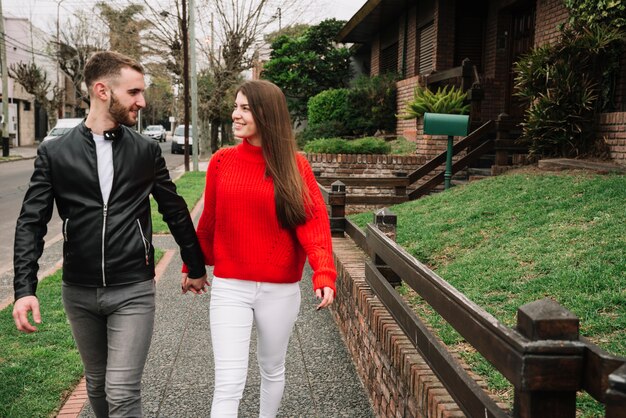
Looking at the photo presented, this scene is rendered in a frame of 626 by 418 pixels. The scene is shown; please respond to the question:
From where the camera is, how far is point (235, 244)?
3.32m

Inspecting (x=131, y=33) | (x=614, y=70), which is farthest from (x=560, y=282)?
(x=131, y=33)

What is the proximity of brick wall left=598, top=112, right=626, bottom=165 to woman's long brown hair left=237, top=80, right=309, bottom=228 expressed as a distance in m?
6.79

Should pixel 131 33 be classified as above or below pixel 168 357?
above

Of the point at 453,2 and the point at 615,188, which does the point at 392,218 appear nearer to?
the point at 615,188

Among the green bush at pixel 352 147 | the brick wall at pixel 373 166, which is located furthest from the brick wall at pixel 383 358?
the green bush at pixel 352 147

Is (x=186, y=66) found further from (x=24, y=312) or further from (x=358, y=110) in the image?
(x=24, y=312)

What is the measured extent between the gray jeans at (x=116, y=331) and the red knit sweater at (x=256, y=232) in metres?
0.46

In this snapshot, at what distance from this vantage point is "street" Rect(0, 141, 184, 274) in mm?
9844

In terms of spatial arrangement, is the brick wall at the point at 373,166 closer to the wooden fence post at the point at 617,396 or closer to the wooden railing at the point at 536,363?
the wooden railing at the point at 536,363

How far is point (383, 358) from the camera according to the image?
13.5 feet

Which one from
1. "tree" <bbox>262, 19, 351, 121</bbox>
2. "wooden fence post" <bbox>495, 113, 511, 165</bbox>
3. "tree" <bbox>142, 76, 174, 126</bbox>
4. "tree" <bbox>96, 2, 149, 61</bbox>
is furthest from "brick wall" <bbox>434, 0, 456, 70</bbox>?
"tree" <bbox>142, 76, 174, 126</bbox>

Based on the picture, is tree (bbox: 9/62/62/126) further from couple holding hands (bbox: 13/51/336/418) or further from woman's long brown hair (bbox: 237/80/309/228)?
woman's long brown hair (bbox: 237/80/309/228)

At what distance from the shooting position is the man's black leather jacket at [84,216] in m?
3.01

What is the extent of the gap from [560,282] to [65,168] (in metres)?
3.30
